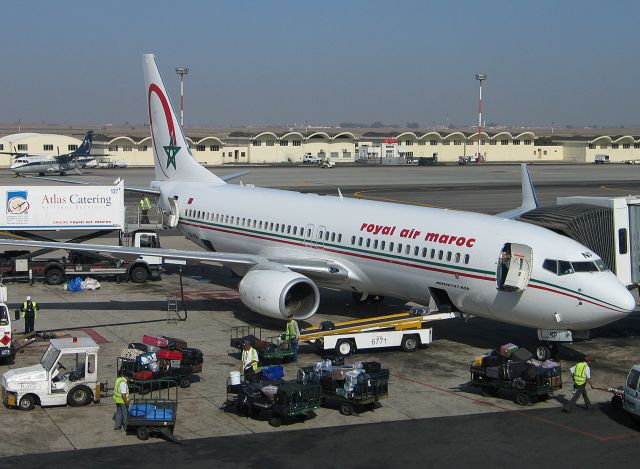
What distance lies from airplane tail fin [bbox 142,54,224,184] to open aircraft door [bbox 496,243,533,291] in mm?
20366

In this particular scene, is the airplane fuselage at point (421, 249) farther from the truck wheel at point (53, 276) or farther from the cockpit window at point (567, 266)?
the truck wheel at point (53, 276)

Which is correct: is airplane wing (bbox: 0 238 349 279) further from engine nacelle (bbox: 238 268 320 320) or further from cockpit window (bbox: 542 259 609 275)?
cockpit window (bbox: 542 259 609 275)

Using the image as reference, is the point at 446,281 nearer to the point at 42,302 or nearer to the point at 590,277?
the point at 590,277

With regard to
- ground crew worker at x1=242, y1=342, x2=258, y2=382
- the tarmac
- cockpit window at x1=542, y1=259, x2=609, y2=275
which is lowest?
the tarmac

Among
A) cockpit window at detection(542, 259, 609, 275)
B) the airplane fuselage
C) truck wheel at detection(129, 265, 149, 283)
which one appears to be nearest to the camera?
the airplane fuselage

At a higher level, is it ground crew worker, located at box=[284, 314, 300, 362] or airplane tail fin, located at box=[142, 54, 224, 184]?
airplane tail fin, located at box=[142, 54, 224, 184]

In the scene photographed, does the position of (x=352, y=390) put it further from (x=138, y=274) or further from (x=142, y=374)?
(x=138, y=274)

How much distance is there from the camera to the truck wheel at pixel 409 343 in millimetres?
30594

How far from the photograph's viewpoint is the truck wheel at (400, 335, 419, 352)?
3059 cm

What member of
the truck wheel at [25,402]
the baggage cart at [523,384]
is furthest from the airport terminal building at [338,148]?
the truck wheel at [25,402]

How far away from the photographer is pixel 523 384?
979 inches

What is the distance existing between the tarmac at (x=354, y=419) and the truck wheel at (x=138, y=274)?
6285mm

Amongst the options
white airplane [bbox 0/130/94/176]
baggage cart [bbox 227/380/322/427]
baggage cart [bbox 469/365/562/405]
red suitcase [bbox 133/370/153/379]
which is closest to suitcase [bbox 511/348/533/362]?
baggage cart [bbox 469/365/562/405]

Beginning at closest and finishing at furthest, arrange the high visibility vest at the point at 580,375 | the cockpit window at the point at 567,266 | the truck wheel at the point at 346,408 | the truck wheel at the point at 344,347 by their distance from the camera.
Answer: the truck wheel at the point at 346,408, the high visibility vest at the point at 580,375, the cockpit window at the point at 567,266, the truck wheel at the point at 344,347
